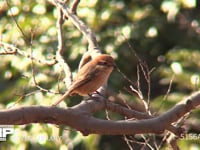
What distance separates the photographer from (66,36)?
665 cm

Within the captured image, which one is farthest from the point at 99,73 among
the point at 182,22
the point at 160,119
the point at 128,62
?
the point at 182,22

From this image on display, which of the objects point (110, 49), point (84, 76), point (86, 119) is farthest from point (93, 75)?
point (110, 49)

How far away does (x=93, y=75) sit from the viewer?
4.64 m

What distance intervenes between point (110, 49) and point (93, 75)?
1.90 meters

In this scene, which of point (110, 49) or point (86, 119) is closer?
point (86, 119)

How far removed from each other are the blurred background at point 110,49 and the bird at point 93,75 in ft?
3.62

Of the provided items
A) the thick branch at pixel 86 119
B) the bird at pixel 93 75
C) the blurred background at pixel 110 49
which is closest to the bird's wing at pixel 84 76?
the bird at pixel 93 75

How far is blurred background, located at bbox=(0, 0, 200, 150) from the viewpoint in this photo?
19.6 ft

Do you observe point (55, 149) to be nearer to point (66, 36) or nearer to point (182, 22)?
point (66, 36)

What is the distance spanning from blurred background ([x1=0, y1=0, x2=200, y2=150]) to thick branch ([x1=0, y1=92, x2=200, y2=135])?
86.9 inches

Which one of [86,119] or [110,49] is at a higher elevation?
[110,49]

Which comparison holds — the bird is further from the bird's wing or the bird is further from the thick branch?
the thick branch

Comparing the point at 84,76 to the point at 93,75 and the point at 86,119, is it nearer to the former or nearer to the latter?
the point at 93,75

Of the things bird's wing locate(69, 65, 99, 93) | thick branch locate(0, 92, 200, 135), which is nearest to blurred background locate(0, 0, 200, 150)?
bird's wing locate(69, 65, 99, 93)
